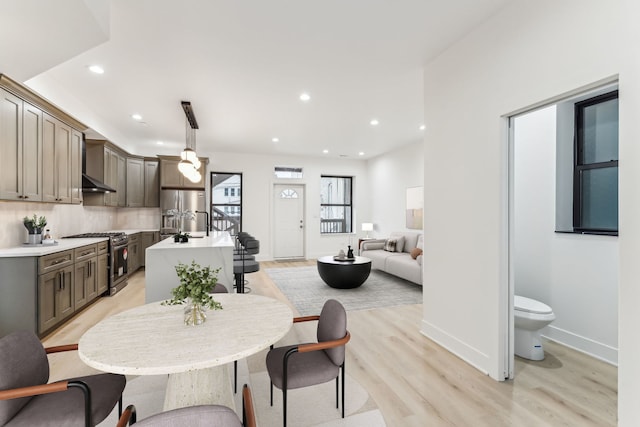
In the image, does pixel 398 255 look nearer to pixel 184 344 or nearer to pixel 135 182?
pixel 184 344

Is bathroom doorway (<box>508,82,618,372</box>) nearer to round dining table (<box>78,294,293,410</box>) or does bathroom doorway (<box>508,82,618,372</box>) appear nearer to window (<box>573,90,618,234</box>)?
window (<box>573,90,618,234</box>)

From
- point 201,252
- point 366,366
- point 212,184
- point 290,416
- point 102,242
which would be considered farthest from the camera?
point 212,184

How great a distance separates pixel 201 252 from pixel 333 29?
247 cm

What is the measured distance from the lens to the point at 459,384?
7.40ft

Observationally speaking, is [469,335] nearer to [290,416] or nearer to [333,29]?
[290,416]

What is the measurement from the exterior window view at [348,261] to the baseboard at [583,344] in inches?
0.6

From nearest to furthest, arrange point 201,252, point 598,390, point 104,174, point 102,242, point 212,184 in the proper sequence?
point 598,390
point 201,252
point 102,242
point 104,174
point 212,184

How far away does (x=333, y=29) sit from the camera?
8.44 feet

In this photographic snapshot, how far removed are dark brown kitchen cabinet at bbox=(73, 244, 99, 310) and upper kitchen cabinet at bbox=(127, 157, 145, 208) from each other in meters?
2.33

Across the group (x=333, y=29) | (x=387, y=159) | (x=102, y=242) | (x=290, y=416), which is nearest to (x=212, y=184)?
(x=102, y=242)

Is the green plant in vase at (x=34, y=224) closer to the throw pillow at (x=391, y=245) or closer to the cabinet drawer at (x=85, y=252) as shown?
the cabinet drawer at (x=85, y=252)

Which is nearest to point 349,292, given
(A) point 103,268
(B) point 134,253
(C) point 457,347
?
(C) point 457,347

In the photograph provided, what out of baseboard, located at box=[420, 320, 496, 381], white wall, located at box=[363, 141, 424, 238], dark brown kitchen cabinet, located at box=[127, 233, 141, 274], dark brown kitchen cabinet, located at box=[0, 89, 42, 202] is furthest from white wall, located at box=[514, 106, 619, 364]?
dark brown kitchen cabinet, located at box=[127, 233, 141, 274]

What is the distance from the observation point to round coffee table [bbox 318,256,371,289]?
15.8ft
